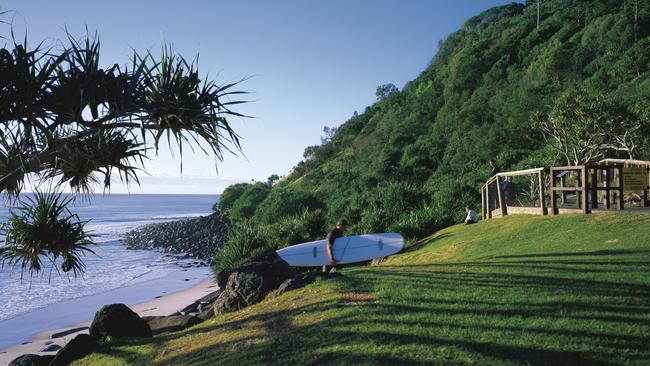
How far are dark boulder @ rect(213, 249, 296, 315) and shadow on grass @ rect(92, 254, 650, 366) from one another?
1.14 metres

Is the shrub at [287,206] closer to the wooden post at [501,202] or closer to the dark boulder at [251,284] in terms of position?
the wooden post at [501,202]

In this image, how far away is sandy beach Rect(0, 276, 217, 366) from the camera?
45.4ft

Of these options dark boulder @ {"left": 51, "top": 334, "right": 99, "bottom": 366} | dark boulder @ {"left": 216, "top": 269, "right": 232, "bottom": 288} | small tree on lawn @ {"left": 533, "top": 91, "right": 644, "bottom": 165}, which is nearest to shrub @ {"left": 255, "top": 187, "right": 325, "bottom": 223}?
small tree on lawn @ {"left": 533, "top": 91, "right": 644, "bottom": 165}

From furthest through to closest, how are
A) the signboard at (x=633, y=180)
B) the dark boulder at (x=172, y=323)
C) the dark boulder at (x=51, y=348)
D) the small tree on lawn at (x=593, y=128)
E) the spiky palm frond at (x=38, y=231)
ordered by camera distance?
the small tree on lawn at (x=593, y=128)
the signboard at (x=633, y=180)
the dark boulder at (x=51, y=348)
the dark boulder at (x=172, y=323)
the spiky palm frond at (x=38, y=231)

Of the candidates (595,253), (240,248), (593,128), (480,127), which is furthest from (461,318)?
(480,127)

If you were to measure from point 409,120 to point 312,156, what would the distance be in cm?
2938

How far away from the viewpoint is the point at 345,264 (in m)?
16.8

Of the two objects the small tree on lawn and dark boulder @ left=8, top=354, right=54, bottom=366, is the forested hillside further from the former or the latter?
dark boulder @ left=8, top=354, right=54, bottom=366

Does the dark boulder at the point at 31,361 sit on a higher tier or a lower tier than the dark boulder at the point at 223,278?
lower

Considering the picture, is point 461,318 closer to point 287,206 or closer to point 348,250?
point 348,250

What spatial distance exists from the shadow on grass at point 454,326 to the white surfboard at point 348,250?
22.6 feet

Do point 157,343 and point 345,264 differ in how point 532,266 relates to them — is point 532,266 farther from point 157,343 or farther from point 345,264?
point 345,264

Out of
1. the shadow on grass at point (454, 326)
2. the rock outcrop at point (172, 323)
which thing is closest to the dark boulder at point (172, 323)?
the rock outcrop at point (172, 323)

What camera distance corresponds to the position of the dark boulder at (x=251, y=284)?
32.0 feet
